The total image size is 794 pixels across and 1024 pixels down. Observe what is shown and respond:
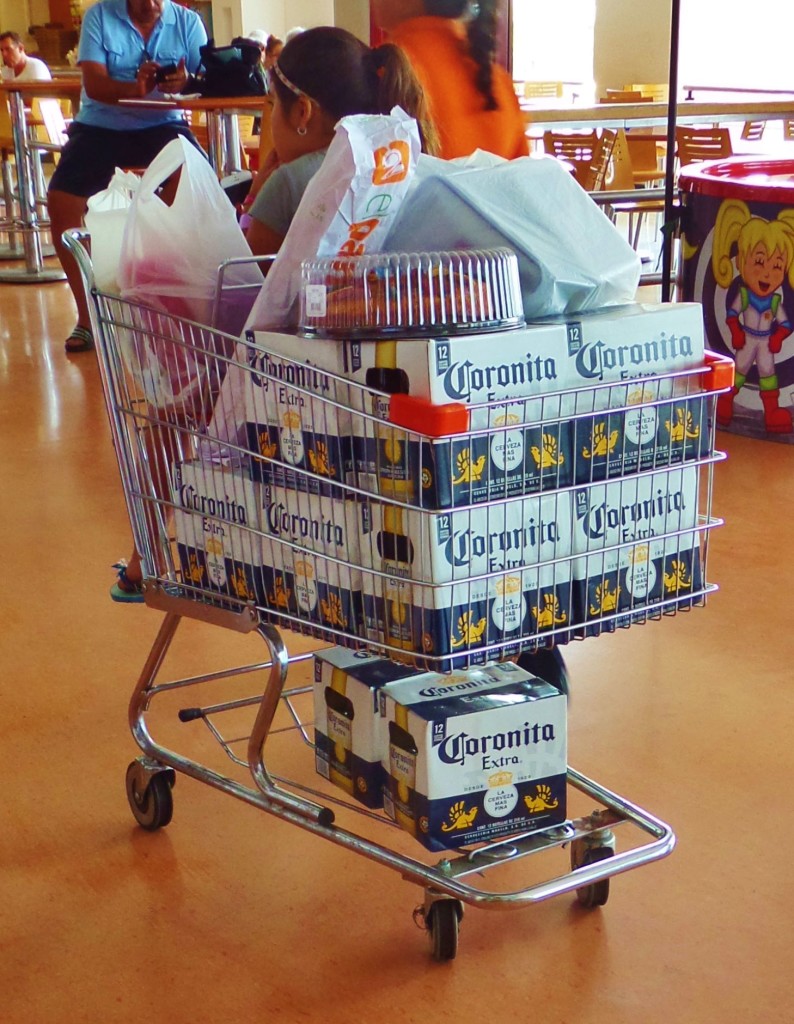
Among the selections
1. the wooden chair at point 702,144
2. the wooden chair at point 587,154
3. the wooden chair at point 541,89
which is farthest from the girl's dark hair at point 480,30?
the wooden chair at point 541,89

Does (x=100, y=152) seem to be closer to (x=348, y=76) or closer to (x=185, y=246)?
(x=348, y=76)

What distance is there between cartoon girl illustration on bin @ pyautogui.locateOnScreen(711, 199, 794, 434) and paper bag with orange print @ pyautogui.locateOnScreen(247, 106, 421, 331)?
2740 millimetres

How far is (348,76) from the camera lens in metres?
1.88

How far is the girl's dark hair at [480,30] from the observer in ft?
7.59

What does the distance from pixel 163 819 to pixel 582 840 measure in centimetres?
64

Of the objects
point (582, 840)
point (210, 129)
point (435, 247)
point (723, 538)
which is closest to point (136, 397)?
point (435, 247)

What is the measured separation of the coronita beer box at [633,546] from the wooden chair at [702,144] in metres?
6.13

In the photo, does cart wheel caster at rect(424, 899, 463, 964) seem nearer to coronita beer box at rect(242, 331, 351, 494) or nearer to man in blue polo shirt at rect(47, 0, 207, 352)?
coronita beer box at rect(242, 331, 351, 494)

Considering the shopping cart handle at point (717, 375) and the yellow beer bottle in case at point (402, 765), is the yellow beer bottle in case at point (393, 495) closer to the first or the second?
the yellow beer bottle in case at point (402, 765)

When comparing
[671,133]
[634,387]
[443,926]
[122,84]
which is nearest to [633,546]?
[634,387]

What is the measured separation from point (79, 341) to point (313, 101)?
372 cm

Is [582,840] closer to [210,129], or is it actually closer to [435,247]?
[435,247]

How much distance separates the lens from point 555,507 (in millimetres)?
1406

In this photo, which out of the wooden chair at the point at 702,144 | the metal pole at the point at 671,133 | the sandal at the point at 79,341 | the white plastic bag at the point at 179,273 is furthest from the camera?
the wooden chair at the point at 702,144
